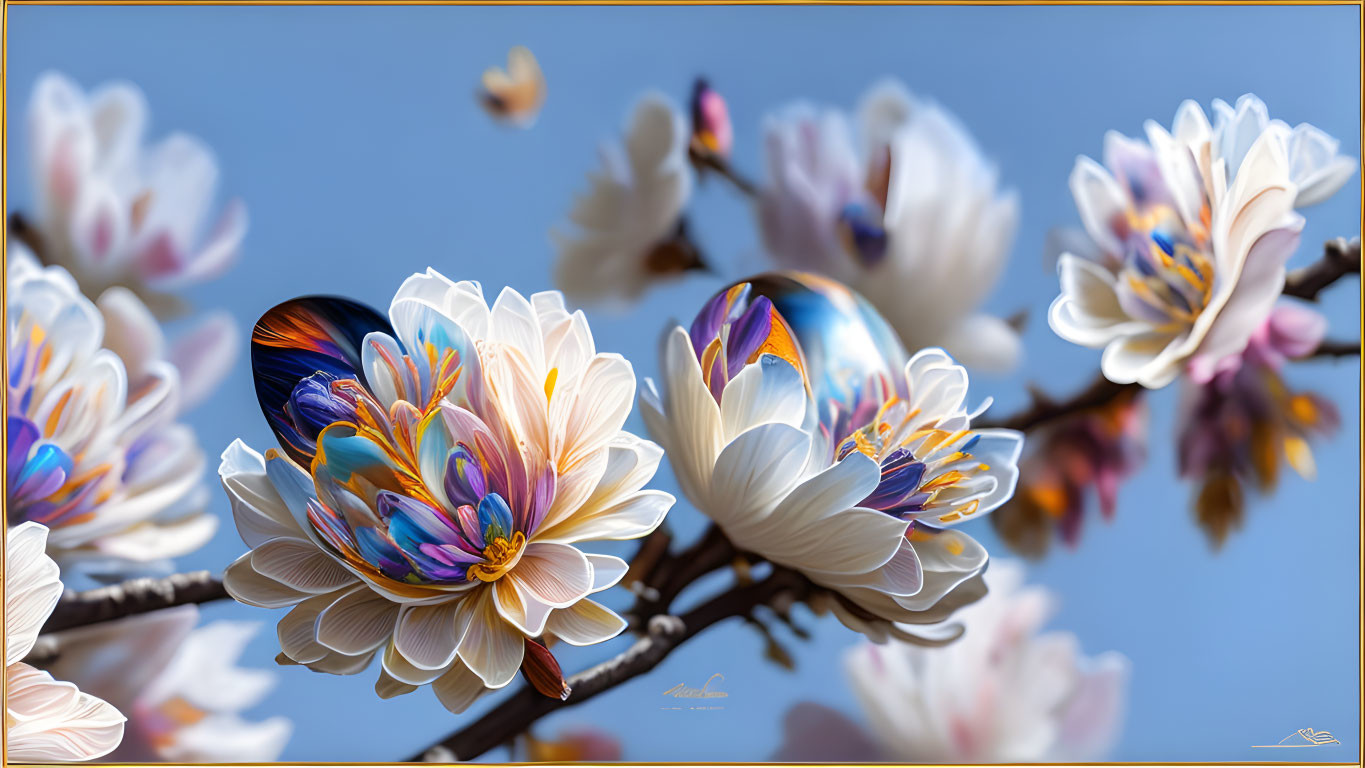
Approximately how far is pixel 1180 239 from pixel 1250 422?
4.4 inches

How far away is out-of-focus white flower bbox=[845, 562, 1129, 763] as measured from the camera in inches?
20.9

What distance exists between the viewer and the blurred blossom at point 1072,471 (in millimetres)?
541

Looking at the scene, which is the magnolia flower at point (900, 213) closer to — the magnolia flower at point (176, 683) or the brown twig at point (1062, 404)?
the brown twig at point (1062, 404)

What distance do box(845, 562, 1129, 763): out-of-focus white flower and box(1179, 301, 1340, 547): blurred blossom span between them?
0.35ft

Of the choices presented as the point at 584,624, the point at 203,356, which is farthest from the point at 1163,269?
the point at 203,356

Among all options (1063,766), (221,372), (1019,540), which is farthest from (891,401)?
(221,372)

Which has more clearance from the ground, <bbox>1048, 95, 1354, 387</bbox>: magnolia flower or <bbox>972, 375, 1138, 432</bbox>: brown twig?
<bbox>1048, 95, 1354, 387</bbox>: magnolia flower

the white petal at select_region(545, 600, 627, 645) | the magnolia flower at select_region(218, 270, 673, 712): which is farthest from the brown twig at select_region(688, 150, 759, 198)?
the white petal at select_region(545, 600, 627, 645)

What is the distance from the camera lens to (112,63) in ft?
1.76

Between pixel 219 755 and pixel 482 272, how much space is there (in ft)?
0.96

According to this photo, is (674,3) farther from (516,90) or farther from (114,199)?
(114,199)

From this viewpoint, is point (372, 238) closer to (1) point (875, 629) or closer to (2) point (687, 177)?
(2) point (687, 177)
